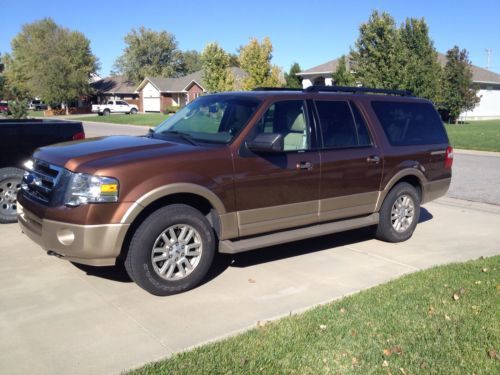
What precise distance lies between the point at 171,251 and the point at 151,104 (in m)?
67.5

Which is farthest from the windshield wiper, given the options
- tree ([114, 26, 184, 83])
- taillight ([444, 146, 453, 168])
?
tree ([114, 26, 184, 83])

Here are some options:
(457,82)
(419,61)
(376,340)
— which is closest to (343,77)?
(419,61)

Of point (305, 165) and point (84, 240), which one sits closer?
point (84, 240)

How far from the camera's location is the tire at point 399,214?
22.1 feet

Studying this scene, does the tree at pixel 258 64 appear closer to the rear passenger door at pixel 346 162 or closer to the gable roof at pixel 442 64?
the gable roof at pixel 442 64

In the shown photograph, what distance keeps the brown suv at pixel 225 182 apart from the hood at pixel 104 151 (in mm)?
14

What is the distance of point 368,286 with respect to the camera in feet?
17.3

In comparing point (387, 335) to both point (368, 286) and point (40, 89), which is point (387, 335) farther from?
point (40, 89)

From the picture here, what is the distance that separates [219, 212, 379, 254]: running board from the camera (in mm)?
5218

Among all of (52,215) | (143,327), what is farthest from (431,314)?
(52,215)

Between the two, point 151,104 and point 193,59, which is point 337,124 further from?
point 193,59

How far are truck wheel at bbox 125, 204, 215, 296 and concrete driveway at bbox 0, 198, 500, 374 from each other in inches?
6.9

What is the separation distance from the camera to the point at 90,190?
176 inches

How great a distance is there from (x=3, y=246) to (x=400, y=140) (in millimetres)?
5245
